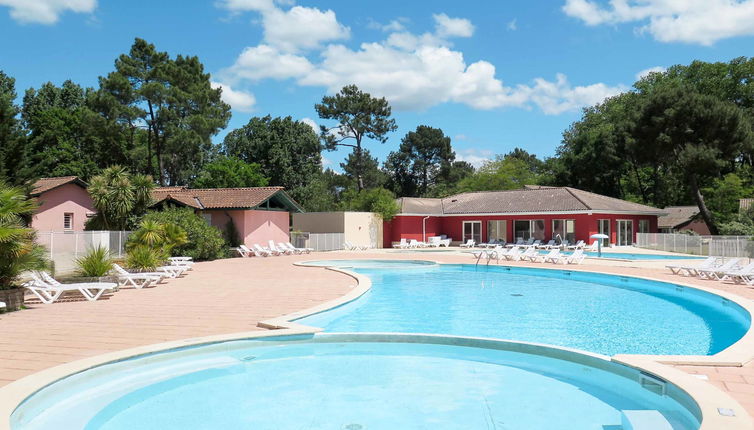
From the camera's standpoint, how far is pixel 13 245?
9617mm

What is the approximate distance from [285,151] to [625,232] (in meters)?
28.6

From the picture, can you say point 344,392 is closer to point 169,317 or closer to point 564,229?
point 169,317

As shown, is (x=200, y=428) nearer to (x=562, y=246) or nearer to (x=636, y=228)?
(x=562, y=246)

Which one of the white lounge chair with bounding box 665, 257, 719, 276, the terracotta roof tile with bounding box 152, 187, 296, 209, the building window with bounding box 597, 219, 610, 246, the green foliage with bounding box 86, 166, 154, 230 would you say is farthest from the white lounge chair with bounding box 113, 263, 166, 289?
the building window with bounding box 597, 219, 610, 246

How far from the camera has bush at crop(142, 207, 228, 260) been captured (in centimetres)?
2227

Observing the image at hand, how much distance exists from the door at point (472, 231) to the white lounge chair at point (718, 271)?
21.3m

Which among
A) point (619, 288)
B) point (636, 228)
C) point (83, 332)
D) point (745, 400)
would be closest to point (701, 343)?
point (745, 400)

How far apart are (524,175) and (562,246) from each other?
111 ft

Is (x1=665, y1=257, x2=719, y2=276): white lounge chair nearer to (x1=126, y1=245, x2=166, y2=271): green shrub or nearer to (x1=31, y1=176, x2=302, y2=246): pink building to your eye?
(x1=126, y1=245, x2=166, y2=271): green shrub

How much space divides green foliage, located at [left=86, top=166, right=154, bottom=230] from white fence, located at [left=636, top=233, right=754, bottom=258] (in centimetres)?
2477

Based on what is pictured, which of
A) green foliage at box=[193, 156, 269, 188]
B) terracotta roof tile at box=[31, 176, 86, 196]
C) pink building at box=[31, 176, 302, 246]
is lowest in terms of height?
pink building at box=[31, 176, 302, 246]

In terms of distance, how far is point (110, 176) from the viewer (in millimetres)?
22297

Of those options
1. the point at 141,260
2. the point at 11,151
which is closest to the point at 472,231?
the point at 141,260

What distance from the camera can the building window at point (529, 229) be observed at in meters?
35.4
